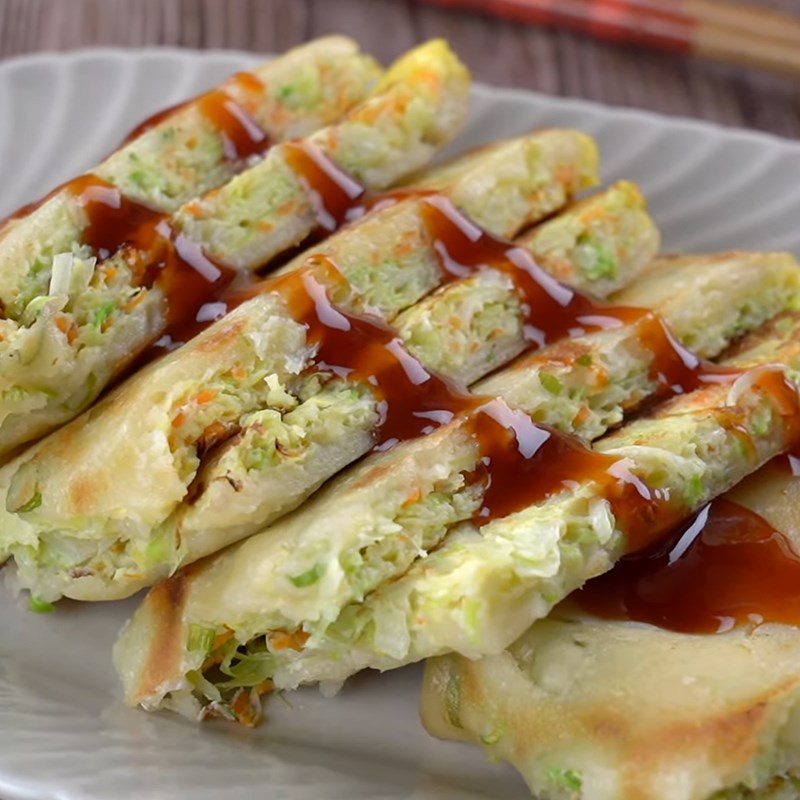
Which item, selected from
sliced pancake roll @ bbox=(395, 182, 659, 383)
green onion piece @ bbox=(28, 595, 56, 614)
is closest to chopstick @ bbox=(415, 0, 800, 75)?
sliced pancake roll @ bbox=(395, 182, 659, 383)

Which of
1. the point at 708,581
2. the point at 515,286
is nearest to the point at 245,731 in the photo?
the point at 708,581

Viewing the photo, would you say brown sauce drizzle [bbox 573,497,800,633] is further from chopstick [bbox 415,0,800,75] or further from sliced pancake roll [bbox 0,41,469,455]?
chopstick [bbox 415,0,800,75]

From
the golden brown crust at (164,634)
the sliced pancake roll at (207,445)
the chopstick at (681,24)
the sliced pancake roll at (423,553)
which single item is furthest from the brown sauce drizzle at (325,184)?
the chopstick at (681,24)

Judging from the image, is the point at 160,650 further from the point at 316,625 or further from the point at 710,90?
the point at 710,90

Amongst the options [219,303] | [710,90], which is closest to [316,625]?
[219,303]

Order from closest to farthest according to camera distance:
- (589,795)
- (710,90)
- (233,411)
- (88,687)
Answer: (589,795) < (233,411) < (88,687) < (710,90)
